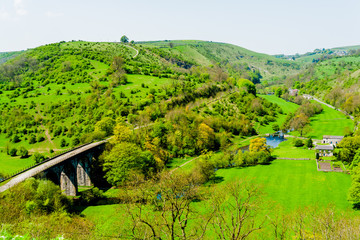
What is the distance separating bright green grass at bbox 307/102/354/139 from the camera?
100812mm

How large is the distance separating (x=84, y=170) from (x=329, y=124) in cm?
11373

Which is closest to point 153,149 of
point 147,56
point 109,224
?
point 109,224

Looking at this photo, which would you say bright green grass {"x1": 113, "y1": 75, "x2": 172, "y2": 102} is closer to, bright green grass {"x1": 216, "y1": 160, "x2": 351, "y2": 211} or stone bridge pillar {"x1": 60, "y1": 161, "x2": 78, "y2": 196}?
stone bridge pillar {"x1": 60, "y1": 161, "x2": 78, "y2": 196}

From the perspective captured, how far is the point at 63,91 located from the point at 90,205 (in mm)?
78013

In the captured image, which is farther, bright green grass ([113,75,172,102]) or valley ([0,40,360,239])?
bright green grass ([113,75,172,102])

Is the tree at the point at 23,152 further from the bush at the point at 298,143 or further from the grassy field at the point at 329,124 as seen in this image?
the grassy field at the point at 329,124

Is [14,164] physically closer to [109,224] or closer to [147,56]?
[109,224]

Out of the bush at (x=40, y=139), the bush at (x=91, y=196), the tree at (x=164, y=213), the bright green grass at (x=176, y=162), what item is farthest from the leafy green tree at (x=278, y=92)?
the bush at (x=91, y=196)

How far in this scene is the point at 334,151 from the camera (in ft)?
242

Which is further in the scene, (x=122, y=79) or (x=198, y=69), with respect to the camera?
(x=198, y=69)

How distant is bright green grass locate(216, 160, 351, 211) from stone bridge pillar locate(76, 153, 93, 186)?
3533cm

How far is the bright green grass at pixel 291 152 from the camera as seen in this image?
250 ft

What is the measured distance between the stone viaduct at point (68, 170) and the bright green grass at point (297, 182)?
1399 inches

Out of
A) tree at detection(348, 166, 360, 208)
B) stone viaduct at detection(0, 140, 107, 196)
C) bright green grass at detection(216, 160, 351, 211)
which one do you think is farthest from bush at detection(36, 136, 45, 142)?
tree at detection(348, 166, 360, 208)
